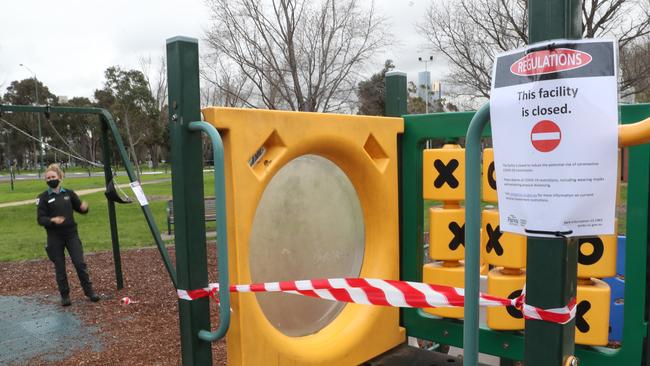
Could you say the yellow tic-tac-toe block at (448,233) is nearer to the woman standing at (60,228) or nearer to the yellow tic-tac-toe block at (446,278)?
the yellow tic-tac-toe block at (446,278)

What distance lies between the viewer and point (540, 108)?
1.24 metres

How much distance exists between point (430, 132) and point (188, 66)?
145cm

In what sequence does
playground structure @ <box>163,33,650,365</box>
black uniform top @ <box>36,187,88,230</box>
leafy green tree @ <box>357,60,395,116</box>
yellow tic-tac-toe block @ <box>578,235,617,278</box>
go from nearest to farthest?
playground structure @ <box>163,33,650,365</box>
yellow tic-tac-toe block @ <box>578,235,617,278</box>
black uniform top @ <box>36,187,88,230</box>
leafy green tree @ <box>357,60,395,116</box>

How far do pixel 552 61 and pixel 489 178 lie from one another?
1454 millimetres

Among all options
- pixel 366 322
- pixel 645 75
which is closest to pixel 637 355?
pixel 366 322

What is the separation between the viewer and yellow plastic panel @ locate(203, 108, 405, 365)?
2.13 m

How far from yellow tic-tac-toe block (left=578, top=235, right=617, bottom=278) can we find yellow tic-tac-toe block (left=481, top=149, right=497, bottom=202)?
1.54ft

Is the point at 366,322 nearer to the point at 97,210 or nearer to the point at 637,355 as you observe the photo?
the point at 637,355

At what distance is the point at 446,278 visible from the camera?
287 cm

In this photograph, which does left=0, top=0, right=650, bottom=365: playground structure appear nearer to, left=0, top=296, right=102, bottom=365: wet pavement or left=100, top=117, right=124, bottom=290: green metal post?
left=0, top=296, right=102, bottom=365: wet pavement

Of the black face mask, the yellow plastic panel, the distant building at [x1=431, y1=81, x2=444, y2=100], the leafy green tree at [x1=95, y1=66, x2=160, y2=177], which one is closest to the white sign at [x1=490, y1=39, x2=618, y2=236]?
the yellow plastic panel

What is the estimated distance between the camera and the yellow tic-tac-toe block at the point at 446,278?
2838 mm

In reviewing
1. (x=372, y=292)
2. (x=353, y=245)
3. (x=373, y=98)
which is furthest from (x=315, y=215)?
(x=373, y=98)

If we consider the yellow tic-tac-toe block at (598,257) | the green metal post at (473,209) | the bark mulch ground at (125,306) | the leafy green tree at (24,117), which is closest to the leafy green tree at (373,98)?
the bark mulch ground at (125,306)
